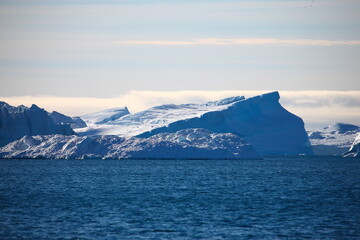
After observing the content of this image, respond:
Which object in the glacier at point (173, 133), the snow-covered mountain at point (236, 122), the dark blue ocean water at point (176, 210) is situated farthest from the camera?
the snow-covered mountain at point (236, 122)

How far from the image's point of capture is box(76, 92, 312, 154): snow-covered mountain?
163 meters

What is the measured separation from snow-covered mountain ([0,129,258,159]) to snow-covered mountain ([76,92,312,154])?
52.5 feet

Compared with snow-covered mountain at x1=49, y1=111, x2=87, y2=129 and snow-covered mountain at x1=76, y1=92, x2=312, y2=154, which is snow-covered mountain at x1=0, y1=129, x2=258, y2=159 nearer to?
snow-covered mountain at x1=76, y1=92, x2=312, y2=154

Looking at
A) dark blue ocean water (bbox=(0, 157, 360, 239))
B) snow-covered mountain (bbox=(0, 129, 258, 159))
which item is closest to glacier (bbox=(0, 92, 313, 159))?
snow-covered mountain (bbox=(0, 129, 258, 159))

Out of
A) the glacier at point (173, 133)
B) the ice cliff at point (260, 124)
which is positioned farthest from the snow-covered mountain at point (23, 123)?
the ice cliff at point (260, 124)

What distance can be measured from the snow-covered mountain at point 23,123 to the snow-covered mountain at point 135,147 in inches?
151

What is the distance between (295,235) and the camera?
35906 millimetres

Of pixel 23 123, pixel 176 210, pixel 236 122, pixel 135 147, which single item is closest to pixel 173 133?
pixel 135 147

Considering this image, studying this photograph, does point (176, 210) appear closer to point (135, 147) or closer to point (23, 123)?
point (135, 147)

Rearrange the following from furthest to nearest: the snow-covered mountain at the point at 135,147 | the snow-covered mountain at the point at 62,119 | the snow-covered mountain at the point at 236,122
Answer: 1. the snow-covered mountain at the point at 62,119
2. the snow-covered mountain at the point at 236,122
3. the snow-covered mountain at the point at 135,147

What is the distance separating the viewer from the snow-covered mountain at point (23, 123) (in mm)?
130375

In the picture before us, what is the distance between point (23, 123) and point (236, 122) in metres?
57.5

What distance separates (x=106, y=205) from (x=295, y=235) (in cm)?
1810

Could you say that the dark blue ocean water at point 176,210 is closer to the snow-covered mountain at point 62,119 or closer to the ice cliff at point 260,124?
the ice cliff at point 260,124
